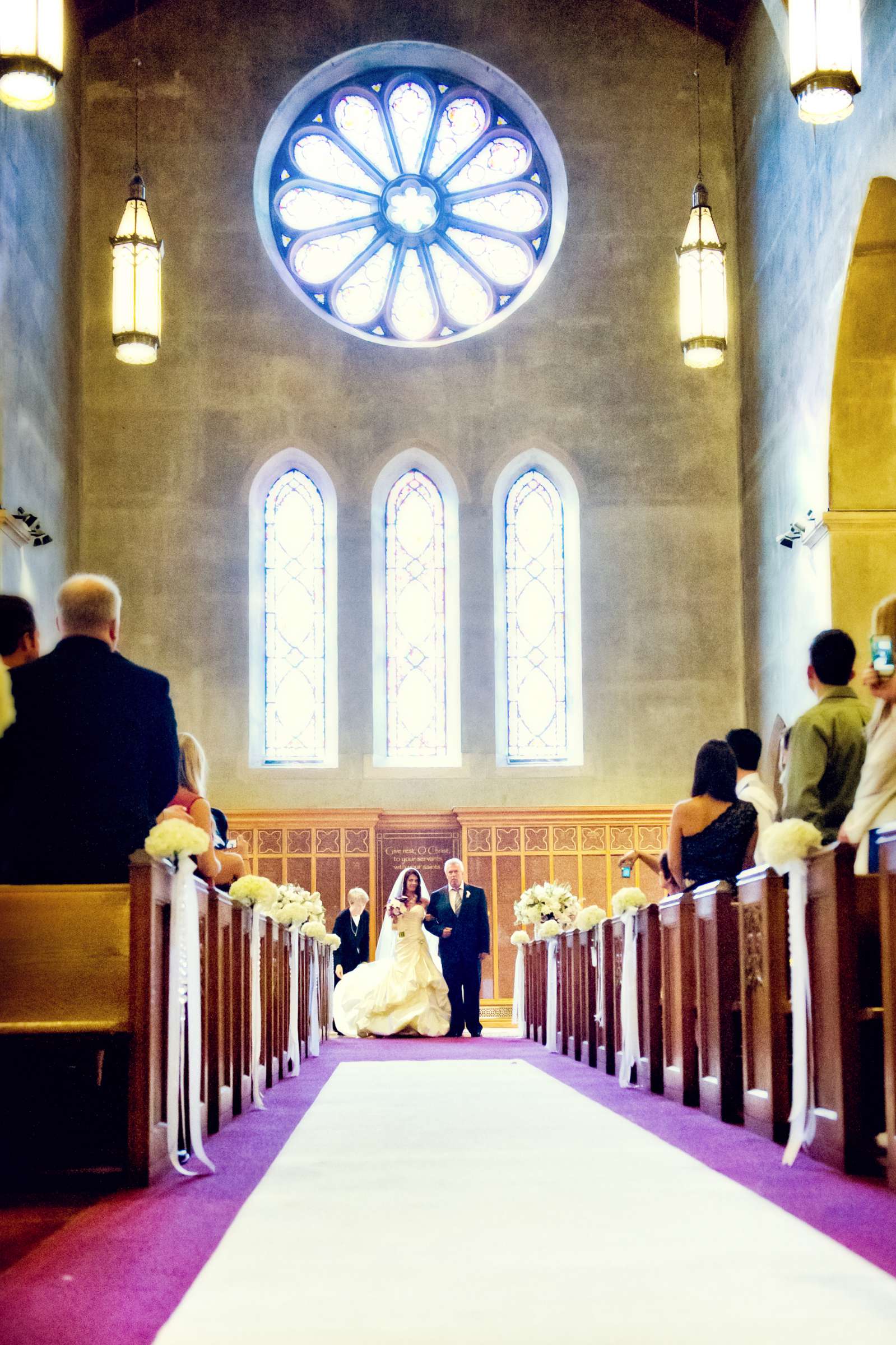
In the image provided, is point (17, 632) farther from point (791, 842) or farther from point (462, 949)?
point (462, 949)

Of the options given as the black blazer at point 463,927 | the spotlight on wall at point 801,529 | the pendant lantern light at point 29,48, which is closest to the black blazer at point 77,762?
the pendant lantern light at point 29,48

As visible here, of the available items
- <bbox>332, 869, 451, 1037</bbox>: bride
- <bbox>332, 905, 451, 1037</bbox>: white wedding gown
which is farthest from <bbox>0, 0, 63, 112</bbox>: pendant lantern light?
<bbox>332, 905, 451, 1037</bbox>: white wedding gown

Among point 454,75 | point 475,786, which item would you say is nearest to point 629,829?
point 475,786

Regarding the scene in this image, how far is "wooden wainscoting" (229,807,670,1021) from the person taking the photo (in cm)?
1433

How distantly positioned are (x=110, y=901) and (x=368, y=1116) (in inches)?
77.4

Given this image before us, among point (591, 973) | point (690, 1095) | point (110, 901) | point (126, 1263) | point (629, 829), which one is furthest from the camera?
point (629, 829)

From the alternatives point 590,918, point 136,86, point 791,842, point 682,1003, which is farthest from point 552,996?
point 136,86

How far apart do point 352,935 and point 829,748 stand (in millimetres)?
8987

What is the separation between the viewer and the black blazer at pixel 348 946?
521 inches

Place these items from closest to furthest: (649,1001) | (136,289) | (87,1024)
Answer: (87,1024) → (649,1001) → (136,289)

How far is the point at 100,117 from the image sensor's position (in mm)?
15273

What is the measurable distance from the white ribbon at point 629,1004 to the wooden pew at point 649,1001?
0.07ft

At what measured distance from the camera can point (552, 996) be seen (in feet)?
34.3

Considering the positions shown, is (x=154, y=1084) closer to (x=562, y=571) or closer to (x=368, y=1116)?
(x=368, y=1116)
